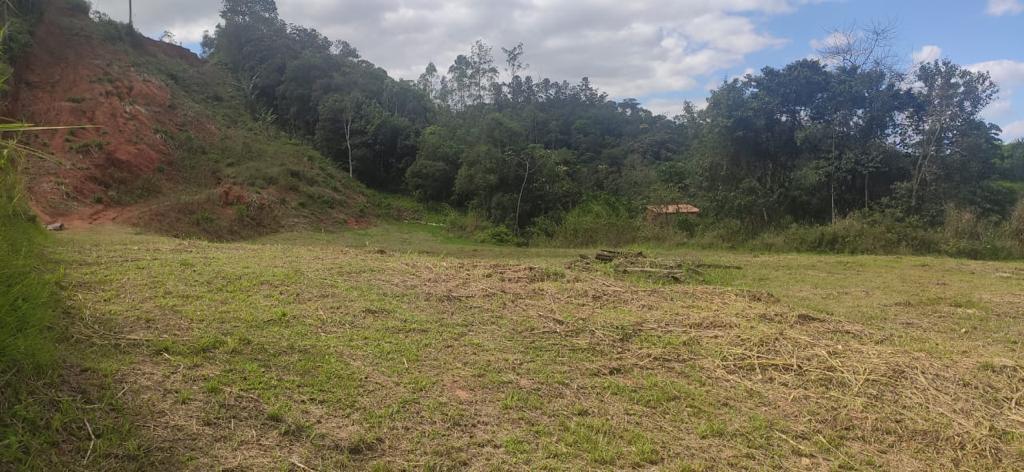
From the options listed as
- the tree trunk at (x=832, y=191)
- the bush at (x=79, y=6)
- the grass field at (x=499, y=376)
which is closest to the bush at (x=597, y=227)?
the tree trunk at (x=832, y=191)

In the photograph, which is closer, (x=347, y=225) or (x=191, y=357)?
(x=191, y=357)

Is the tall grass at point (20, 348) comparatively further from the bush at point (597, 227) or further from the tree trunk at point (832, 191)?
the tree trunk at point (832, 191)

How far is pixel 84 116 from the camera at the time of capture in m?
20.0

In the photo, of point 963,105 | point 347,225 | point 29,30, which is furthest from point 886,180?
point 29,30

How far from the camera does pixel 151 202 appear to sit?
17812 mm

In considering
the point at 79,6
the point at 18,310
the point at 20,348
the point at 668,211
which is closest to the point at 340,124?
the point at 79,6

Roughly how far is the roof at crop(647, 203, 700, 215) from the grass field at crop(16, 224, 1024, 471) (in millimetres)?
12357

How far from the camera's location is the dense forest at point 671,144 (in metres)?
18.0

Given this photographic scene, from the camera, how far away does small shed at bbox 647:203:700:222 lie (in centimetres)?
1992

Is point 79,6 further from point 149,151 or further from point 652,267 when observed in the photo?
point 652,267

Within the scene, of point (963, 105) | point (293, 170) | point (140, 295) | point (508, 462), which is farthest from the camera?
point (293, 170)

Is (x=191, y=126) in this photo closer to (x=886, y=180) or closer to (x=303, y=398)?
(x=303, y=398)

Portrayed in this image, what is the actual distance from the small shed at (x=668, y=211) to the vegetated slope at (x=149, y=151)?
10.6 m

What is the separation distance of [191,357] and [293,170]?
19985 mm
